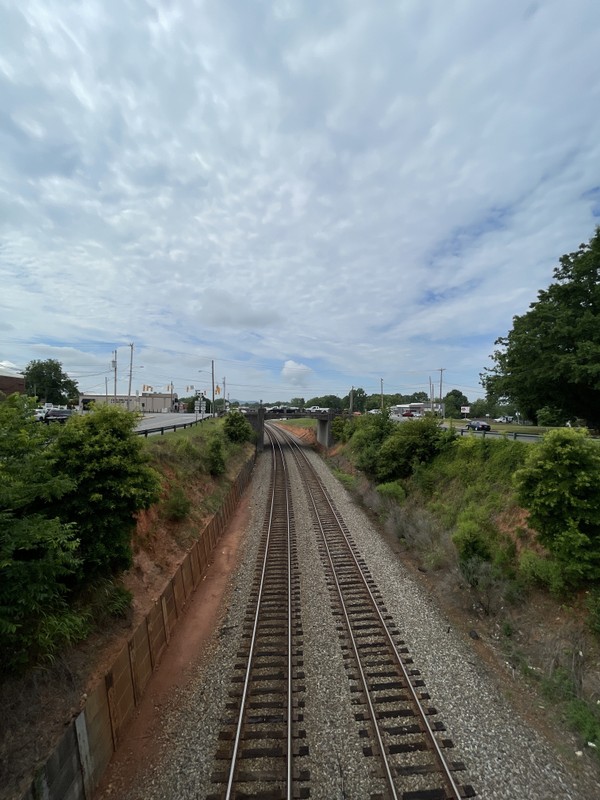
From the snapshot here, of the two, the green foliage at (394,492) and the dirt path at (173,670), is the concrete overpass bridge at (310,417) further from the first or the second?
the dirt path at (173,670)

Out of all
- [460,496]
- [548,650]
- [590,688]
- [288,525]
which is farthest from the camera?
[288,525]

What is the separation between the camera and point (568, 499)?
9.51 metres

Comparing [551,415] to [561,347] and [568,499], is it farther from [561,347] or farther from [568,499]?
[568,499]

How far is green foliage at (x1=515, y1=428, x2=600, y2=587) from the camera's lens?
30.5ft

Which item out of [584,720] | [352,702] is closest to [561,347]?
[584,720]

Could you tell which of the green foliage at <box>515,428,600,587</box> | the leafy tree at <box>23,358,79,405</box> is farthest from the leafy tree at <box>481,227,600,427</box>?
the leafy tree at <box>23,358,79,405</box>

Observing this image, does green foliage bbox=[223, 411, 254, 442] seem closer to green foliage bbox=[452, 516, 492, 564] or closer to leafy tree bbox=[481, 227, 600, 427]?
leafy tree bbox=[481, 227, 600, 427]

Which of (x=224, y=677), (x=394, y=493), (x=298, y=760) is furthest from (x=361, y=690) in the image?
(x=394, y=493)

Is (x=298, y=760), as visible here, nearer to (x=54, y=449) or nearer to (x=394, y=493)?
(x=54, y=449)

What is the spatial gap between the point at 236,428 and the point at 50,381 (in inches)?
3237

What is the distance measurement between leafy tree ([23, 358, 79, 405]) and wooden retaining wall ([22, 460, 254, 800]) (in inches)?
3988

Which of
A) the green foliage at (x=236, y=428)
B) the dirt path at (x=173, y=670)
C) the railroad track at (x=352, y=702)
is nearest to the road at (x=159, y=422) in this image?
the green foliage at (x=236, y=428)

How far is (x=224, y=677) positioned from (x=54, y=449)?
627 centimetres

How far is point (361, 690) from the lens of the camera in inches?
307
